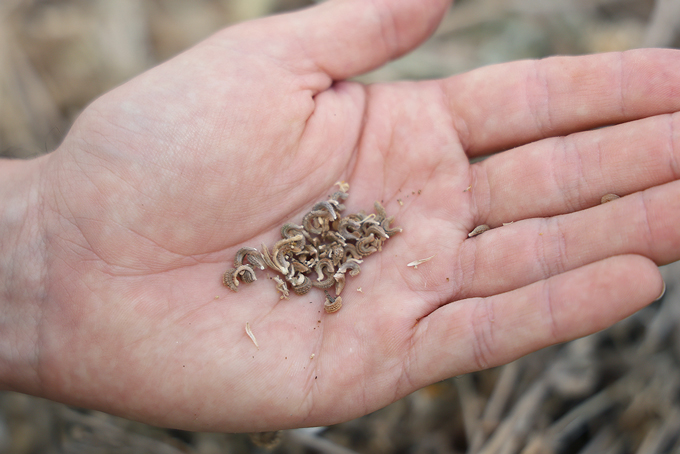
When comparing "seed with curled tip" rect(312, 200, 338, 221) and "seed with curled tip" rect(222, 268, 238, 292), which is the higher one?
"seed with curled tip" rect(312, 200, 338, 221)

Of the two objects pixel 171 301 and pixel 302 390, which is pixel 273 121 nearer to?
pixel 171 301

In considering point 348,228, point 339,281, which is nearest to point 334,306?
point 339,281

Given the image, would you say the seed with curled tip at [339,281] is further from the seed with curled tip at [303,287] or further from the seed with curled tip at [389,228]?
the seed with curled tip at [389,228]

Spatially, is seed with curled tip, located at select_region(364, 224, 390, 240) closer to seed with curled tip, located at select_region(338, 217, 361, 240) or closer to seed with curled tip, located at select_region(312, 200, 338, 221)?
seed with curled tip, located at select_region(338, 217, 361, 240)

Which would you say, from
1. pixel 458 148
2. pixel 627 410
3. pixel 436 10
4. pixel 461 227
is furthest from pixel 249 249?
pixel 627 410

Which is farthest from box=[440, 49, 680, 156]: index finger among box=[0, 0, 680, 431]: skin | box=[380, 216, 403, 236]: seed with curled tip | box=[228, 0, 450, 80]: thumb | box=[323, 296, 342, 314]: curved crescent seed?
box=[323, 296, 342, 314]: curved crescent seed
